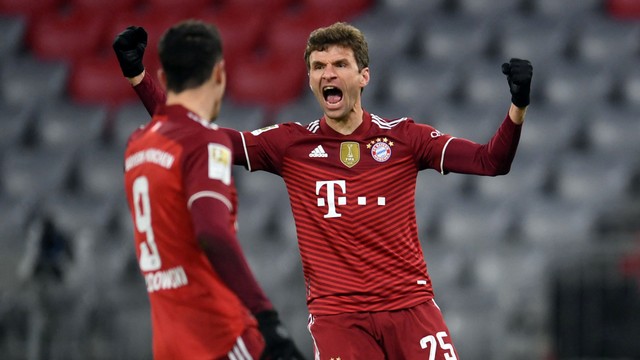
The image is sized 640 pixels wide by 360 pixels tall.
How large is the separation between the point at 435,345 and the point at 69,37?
9.06 metres

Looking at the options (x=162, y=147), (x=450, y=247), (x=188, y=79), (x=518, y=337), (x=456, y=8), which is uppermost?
(x=456, y=8)

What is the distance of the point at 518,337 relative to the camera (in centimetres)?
920

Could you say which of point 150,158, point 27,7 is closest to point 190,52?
point 150,158

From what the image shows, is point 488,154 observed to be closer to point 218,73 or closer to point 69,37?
point 218,73

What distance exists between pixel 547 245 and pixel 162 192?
20.0 feet

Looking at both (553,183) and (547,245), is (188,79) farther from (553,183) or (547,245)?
(553,183)

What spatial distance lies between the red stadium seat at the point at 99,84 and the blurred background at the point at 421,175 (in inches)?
1.0

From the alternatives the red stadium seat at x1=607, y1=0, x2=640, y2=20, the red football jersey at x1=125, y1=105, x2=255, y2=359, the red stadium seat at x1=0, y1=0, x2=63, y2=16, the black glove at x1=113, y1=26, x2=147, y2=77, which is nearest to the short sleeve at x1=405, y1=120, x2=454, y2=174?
the black glove at x1=113, y1=26, x2=147, y2=77

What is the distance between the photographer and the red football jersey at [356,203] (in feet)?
16.9

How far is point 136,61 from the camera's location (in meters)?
5.14

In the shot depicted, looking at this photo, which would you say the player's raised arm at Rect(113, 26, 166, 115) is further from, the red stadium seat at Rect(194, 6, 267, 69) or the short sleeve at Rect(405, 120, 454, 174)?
the red stadium seat at Rect(194, 6, 267, 69)

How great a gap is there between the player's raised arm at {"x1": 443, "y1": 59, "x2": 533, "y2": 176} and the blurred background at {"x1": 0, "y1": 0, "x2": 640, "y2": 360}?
13.5 ft

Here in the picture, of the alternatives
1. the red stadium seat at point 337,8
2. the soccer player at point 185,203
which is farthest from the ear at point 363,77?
the red stadium seat at point 337,8

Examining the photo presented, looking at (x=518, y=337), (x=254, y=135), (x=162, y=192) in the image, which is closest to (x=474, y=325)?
(x=518, y=337)
